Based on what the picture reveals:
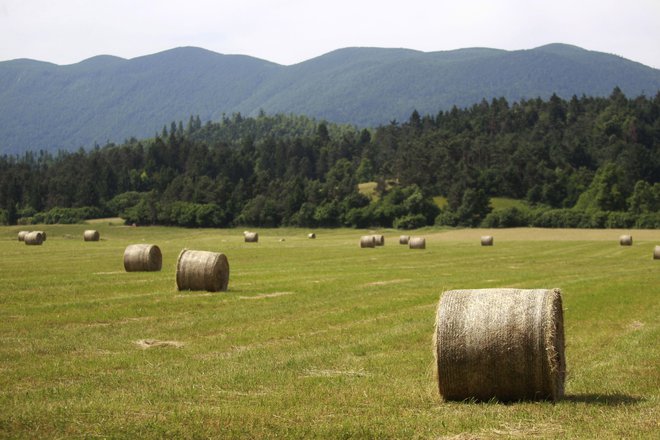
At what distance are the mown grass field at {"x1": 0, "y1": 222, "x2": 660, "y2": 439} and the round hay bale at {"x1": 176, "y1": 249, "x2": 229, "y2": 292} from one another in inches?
29.5

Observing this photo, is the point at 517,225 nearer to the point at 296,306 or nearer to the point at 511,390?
the point at 296,306

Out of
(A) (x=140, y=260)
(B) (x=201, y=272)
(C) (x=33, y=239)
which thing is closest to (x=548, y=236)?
(C) (x=33, y=239)

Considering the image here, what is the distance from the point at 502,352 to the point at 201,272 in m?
19.4

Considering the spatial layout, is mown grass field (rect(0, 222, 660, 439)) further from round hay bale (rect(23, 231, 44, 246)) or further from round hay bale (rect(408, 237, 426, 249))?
round hay bale (rect(23, 231, 44, 246))

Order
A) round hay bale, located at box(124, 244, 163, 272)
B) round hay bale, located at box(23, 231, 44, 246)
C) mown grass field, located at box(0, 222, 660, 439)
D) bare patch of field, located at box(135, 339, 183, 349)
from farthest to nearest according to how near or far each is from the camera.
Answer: round hay bale, located at box(23, 231, 44, 246), round hay bale, located at box(124, 244, 163, 272), bare patch of field, located at box(135, 339, 183, 349), mown grass field, located at box(0, 222, 660, 439)

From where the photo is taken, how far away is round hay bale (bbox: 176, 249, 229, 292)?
30.7 m

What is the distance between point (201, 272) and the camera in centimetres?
3073

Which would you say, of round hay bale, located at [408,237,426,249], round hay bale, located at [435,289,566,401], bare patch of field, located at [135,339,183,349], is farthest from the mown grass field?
round hay bale, located at [408,237,426,249]

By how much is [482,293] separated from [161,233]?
129m

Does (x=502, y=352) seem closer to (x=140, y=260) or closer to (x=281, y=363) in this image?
(x=281, y=363)

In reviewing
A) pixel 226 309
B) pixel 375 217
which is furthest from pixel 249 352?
pixel 375 217

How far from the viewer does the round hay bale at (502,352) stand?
1267 cm

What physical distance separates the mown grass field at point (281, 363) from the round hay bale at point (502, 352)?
274 millimetres

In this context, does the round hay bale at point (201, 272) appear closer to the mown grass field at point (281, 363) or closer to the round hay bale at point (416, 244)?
the mown grass field at point (281, 363)
